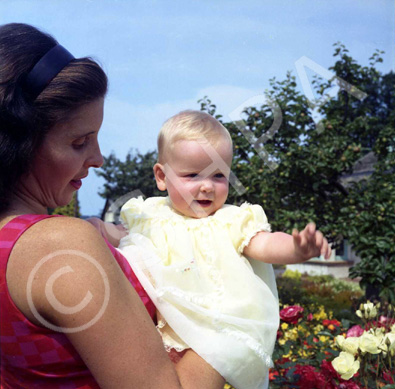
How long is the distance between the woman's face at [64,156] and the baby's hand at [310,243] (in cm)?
59

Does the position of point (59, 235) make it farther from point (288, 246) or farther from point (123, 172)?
point (123, 172)

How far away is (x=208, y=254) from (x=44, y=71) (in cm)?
85

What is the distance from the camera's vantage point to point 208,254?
1633 mm

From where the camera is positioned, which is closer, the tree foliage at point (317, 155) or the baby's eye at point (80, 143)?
the baby's eye at point (80, 143)

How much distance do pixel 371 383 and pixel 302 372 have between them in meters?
0.32

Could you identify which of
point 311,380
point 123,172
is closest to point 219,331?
point 311,380

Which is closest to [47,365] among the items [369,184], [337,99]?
[369,184]

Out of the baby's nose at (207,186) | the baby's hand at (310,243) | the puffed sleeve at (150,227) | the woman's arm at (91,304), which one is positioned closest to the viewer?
the woman's arm at (91,304)

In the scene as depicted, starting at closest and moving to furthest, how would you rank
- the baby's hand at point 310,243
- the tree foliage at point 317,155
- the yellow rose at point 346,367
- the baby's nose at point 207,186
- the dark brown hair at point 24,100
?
1. the dark brown hair at point 24,100
2. the baby's hand at point 310,243
3. the baby's nose at point 207,186
4. the yellow rose at point 346,367
5. the tree foliage at point 317,155

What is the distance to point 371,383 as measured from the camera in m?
2.21

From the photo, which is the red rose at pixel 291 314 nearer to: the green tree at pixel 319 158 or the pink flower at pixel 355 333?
the pink flower at pixel 355 333

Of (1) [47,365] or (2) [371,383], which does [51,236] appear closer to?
(1) [47,365]

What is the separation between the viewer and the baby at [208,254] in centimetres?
131

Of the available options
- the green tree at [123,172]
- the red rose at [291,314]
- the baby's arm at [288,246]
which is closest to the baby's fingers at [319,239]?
the baby's arm at [288,246]
